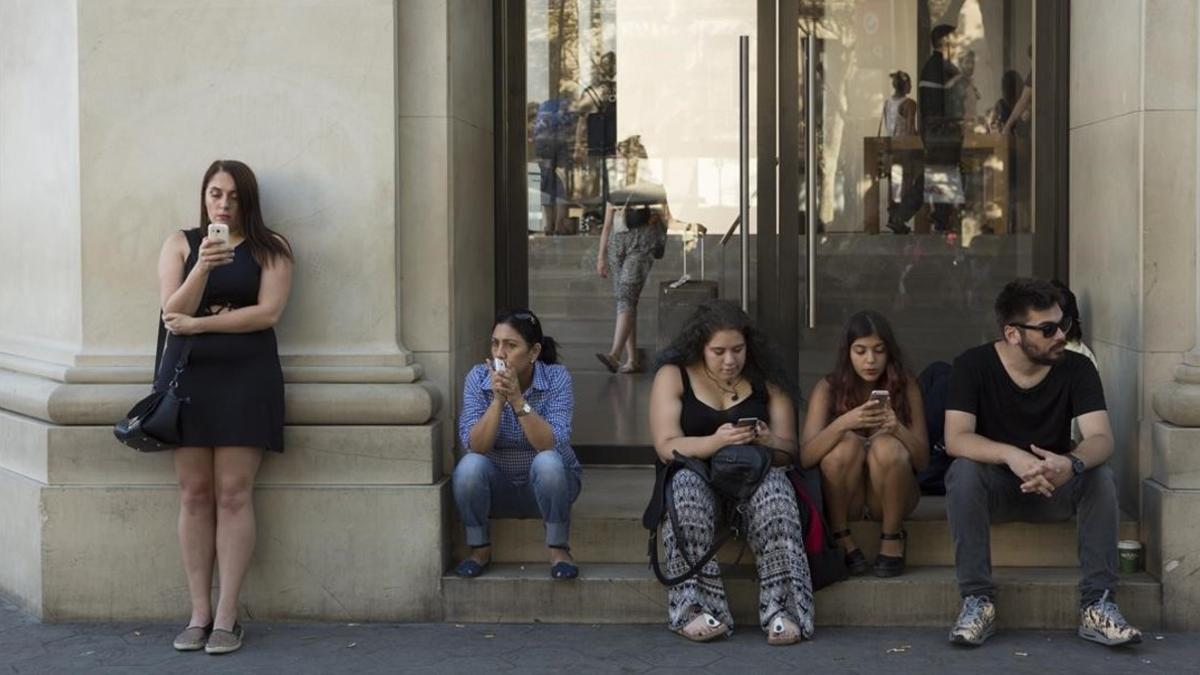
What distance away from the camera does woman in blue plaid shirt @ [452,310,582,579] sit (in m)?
6.29

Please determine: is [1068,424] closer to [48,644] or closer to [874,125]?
[874,125]

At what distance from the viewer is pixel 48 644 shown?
20.2ft

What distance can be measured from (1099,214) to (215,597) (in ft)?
13.3

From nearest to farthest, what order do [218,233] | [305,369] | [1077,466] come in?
[218,233], [1077,466], [305,369]

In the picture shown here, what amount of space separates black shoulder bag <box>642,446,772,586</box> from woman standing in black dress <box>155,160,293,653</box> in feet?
5.00

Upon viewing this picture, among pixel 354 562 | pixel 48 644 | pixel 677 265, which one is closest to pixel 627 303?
pixel 677 265

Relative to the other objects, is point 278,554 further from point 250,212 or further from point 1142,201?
point 1142,201

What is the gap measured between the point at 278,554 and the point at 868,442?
2.41 metres

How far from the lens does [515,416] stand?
644 cm

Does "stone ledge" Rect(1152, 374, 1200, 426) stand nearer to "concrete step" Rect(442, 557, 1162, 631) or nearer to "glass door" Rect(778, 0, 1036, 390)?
"concrete step" Rect(442, 557, 1162, 631)

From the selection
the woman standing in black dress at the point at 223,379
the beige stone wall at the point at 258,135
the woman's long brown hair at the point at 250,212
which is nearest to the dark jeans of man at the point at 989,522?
the beige stone wall at the point at 258,135

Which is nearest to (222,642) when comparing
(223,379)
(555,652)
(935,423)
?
(223,379)

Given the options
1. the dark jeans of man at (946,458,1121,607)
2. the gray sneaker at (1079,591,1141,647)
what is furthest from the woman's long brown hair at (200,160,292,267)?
the gray sneaker at (1079,591,1141,647)

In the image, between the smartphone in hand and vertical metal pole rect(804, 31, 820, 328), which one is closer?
the smartphone in hand
